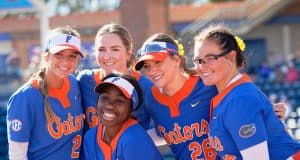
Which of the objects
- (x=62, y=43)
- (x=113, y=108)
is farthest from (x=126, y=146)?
(x=62, y=43)

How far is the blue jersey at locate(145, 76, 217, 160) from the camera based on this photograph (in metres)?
3.72

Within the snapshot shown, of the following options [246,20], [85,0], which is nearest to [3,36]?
[246,20]

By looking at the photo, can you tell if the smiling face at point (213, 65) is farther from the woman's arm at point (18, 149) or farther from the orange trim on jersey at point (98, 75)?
the woman's arm at point (18, 149)

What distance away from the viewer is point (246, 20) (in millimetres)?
25312

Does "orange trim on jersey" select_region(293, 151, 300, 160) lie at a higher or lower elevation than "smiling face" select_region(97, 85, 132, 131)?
lower

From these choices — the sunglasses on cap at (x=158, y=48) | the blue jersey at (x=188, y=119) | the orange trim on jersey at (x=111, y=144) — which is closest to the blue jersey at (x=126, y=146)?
the orange trim on jersey at (x=111, y=144)

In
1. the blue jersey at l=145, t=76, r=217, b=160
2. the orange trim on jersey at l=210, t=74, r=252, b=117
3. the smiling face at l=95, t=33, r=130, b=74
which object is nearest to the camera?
the orange trim on jersey at l=210, t=74, r=252, b=117

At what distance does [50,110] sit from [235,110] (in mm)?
1311

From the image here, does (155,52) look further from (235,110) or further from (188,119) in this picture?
(235,110)

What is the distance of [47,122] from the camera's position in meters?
3.85

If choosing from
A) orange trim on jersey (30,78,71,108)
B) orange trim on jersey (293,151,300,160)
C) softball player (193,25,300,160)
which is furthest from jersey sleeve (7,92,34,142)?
orange trim on jersey (293,151,300,160)

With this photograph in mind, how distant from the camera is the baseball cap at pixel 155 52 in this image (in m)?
3.74

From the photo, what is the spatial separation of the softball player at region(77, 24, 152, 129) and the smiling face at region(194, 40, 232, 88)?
Answer: 2.29 ft

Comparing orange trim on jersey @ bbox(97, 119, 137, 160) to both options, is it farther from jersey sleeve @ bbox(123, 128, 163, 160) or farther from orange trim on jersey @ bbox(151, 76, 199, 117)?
orange trim on jersey @ bbox(151, 76, 199, 117)
